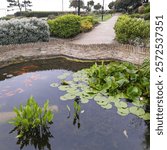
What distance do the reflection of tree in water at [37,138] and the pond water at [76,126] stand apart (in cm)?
3

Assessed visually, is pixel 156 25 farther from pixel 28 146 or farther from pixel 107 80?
pixel 107 80

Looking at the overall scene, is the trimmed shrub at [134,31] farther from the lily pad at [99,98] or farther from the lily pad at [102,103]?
the lily pad at [102,103]

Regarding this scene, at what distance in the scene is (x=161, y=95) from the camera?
2.18 m

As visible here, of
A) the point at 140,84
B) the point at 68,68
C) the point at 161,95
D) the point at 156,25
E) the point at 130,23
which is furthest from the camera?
the point at 130,23

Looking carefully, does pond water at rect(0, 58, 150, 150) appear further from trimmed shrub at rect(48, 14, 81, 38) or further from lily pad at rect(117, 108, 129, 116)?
trimmed shrub at rect(48, 14, 81, 38)

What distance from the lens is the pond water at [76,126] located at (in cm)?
377

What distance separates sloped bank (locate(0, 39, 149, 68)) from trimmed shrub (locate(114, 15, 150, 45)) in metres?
1.38

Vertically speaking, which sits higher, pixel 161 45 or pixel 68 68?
pixel 161 45

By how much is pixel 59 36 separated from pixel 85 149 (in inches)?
391

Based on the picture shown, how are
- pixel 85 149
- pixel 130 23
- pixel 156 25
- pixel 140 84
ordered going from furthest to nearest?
pixel 130 23 < pixel 140 84 < pixel 85 149 < pixel 156 25

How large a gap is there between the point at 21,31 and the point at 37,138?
6789 mm

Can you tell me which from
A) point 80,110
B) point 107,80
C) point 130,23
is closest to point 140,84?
point 107,80

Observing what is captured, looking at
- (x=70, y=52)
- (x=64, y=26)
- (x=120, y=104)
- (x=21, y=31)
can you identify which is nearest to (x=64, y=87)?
(x=120, y=104)

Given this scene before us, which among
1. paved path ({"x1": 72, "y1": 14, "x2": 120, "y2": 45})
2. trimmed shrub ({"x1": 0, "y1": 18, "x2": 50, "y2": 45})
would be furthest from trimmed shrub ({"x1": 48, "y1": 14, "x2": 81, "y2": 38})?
trimmed shrub ({"x1": 0, "y1": 18, "x2": 50, "y2": 45})
